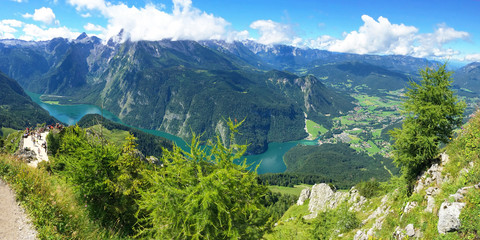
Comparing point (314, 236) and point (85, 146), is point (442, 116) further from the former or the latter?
point (85, 146)

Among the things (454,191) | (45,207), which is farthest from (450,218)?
(45,207)

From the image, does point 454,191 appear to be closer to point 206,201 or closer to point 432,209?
point 432,209

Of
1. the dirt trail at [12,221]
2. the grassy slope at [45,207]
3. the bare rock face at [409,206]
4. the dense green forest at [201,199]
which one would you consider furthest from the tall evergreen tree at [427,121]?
the dirt trail at [12,221]

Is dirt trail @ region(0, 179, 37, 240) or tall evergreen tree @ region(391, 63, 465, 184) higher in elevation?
tall evergreen tree @ region(391, 63, 465, 184)

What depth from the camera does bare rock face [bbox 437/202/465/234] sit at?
31.5 feet

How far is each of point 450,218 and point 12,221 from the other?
19.1 metres

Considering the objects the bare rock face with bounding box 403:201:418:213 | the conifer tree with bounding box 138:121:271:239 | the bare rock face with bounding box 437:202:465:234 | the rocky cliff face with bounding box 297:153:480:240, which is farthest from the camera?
the bare rock face with bounding box 403:201:418:213

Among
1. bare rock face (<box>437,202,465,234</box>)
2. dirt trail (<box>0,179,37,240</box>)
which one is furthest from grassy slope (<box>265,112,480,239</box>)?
dirt trail (<box>0,179,37,240</box>)

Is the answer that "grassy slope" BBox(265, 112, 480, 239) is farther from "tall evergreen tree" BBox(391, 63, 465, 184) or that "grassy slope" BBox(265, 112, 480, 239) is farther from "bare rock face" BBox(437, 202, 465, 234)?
"tall evergreen tree" BBox(391, 63, 465, 184)

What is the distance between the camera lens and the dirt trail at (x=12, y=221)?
850cm

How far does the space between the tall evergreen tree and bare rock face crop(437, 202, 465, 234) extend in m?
8.98

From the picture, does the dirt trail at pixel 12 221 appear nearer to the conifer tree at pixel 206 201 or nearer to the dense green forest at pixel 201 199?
the dense green forest at pixel 201 199

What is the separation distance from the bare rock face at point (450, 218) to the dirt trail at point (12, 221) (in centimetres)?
1773

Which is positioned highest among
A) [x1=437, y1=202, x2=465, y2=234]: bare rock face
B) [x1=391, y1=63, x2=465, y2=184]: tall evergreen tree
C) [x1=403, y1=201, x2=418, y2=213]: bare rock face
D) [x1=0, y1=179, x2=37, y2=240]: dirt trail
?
[x1=391, y1=63, x2=465, y2=184]: tall evergreen tree
